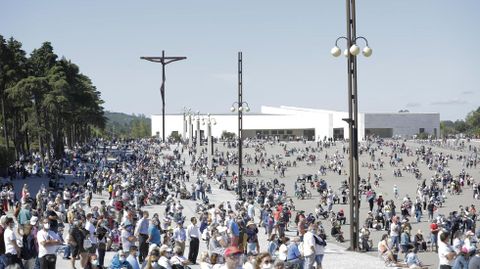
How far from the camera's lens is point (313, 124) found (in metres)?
133

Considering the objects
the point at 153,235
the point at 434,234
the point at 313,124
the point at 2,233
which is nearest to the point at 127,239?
the point at 153,235

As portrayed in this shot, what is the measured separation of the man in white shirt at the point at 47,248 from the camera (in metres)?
12.4

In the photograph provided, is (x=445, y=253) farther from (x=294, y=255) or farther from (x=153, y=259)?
(x=153, y=259)

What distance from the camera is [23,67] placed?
50.8 m

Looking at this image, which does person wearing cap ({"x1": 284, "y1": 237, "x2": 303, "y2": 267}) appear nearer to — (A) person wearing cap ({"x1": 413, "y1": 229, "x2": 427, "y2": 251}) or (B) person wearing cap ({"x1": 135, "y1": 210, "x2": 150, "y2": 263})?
(B) person wearing cap ({"x1": 135, "y1": 210, "x2": 150, "y2": 263})

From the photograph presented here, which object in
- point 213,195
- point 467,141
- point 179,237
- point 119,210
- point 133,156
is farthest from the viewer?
point 467,141

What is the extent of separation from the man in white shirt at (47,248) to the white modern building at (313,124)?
11176cm

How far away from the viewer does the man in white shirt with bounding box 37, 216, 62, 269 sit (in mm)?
12414

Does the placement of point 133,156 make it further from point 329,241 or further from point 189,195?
point 329,241

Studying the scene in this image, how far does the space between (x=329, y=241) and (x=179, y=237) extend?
8.89 meters

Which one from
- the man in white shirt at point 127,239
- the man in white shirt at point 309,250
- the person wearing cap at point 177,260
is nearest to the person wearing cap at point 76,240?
the man in white shirt at point 127,239

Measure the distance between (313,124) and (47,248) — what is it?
4804 inches

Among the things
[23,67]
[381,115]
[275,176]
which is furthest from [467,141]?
[23,67]

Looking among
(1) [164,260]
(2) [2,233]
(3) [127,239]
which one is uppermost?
(2) [2,233]
